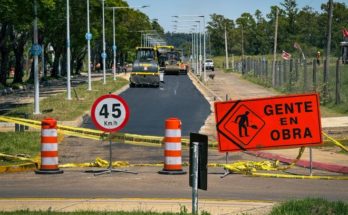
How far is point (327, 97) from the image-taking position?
32625 millimetres

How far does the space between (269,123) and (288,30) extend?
353ft

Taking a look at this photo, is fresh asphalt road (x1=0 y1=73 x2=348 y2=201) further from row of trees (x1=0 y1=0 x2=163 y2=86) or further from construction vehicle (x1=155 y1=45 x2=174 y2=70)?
construction vehicle (x1=155 y1=45 x2=174 y2=70)

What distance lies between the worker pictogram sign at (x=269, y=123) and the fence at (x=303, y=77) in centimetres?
1728

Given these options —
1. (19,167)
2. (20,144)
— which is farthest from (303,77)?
(19,167)

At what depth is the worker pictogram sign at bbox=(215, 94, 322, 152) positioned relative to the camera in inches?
475

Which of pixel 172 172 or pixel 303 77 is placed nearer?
pixel 172 172

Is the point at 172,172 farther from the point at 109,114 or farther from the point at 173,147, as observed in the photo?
the point at 109,114

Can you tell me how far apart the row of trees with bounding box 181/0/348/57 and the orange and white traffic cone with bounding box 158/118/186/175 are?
78256 millimetres

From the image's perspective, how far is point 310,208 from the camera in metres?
8.45

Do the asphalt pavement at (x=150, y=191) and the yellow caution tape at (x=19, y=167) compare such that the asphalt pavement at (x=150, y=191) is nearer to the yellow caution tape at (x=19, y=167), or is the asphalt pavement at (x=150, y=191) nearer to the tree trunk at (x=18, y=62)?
the yellow caution tape at (x=19, y=167)

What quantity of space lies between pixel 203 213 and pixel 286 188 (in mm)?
3235

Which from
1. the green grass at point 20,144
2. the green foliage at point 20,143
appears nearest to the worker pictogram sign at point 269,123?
the green grass at point 20,144

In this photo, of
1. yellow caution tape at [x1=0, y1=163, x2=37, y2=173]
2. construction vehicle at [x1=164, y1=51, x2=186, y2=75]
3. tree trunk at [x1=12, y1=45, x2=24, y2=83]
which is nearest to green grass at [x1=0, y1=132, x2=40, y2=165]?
yellow caution tape at [x1=0, y1=163, x2=37, y2=173]

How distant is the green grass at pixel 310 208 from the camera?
324 inches
